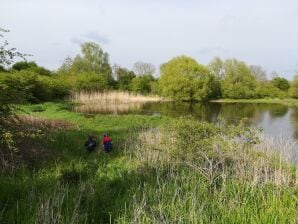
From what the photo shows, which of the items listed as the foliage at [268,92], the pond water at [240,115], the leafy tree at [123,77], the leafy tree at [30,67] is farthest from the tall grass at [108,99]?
the foliage at [268,92]

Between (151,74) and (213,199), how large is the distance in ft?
236

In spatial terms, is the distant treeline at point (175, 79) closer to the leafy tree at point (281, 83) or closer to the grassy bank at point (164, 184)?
the leafy tree at point (281, 83)

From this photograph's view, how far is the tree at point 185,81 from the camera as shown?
5909 cm

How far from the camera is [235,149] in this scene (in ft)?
33.3

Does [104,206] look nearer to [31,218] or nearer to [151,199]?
[151,199]

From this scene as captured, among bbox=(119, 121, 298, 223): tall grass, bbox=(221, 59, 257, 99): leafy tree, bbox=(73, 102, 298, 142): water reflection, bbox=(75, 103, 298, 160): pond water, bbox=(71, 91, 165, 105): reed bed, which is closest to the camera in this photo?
bbox=(119, 121, 298, 223): tall grass

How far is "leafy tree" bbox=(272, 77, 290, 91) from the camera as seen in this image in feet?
269

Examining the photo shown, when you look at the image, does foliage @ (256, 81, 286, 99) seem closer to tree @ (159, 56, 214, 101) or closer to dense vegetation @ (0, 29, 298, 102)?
dense vegetation @ (0, 29, 298, 102)

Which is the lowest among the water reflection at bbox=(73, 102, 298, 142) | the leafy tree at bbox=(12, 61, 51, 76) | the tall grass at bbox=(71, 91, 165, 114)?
the water reflection at bbox=(73, 102, 298, 142)

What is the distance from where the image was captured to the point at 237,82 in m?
68.9

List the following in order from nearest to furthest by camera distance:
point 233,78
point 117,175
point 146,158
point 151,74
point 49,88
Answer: point 117,175 → point 146,158 → point 49,88 → point 233,78 → point 151,74

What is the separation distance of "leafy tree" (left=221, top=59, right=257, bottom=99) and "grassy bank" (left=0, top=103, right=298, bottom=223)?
56506 millimetres

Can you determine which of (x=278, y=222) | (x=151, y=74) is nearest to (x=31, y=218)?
(x=278, y=222)

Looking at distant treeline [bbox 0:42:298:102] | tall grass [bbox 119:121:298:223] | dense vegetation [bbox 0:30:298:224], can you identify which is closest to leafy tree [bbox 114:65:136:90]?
distant treeline [bbox 0:42:298:102]
